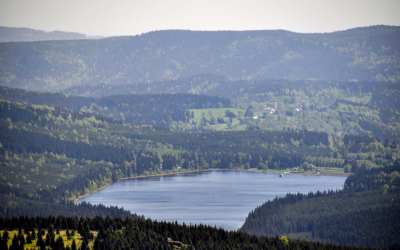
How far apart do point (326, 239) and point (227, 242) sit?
47.8 m

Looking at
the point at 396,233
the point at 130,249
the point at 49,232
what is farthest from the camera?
the point at 396,233

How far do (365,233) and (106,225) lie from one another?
188ft

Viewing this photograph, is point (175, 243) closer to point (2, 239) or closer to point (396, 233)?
point (2, 239)

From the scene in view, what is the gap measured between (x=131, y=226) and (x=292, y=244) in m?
→ 19.8

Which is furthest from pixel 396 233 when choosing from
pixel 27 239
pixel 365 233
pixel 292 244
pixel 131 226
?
pixel 27 239

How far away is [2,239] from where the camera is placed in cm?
14238

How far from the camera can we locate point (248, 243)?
493ft

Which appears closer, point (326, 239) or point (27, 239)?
point (27, 239)

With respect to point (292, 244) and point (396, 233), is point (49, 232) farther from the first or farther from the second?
point (396, 233)

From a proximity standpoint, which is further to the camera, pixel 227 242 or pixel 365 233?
pixel 365 233

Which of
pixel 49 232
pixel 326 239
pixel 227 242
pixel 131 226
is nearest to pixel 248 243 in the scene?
pixel 227 242

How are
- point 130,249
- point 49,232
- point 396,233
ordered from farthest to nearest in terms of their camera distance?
1. point 396,233
2. point 49,232
3. point 130,249

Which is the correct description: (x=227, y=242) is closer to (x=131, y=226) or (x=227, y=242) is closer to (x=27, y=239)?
(x=131, y=226)

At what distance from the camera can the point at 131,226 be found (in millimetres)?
151500
